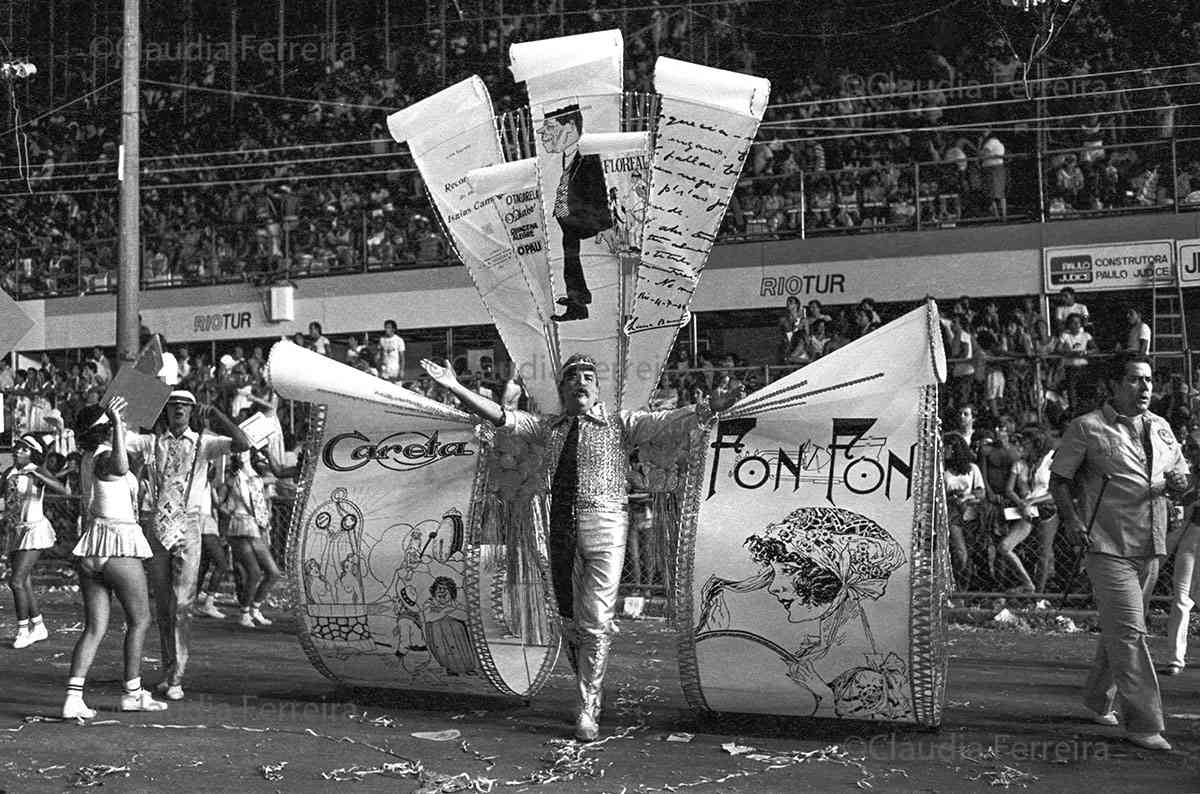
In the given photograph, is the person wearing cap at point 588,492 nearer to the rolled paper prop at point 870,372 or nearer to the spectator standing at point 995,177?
the rolled paper prop at point 870,372

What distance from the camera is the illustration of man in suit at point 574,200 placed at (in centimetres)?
786

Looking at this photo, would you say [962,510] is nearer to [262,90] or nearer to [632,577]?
[632,577]

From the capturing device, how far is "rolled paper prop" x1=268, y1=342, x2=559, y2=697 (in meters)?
7.62

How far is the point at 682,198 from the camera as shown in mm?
7832

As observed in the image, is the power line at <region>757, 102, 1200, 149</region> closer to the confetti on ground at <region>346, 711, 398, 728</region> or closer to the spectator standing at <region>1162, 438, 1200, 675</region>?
the spectator standing at <region>1162, 438, 1200, 675</region>


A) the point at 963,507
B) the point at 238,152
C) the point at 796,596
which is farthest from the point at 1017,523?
the point at 238,152

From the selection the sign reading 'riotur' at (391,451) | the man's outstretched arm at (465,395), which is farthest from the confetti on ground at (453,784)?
the sign reading 'riotur' at (391,451)

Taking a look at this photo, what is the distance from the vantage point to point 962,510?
12281mm

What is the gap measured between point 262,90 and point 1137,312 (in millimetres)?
16308

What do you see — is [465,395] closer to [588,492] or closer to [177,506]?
[588,492]

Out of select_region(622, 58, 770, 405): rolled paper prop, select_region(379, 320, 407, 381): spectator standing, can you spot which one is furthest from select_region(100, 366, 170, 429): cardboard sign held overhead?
select_region(379, 320, 407, 381): spectator standing

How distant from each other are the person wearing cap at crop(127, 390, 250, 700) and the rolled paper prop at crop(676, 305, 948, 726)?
2.81 m

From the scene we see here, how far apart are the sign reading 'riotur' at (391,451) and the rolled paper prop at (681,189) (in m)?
1.04

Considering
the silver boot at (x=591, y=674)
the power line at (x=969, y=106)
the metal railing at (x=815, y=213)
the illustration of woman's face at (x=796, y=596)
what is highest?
the power line at (x=969, y=106)
